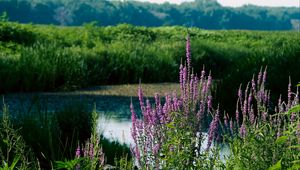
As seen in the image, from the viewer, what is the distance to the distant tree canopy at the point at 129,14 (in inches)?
4673

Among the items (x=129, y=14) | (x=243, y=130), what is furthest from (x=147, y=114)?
(x=129, y=14)

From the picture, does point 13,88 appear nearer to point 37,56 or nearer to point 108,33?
point 37,56

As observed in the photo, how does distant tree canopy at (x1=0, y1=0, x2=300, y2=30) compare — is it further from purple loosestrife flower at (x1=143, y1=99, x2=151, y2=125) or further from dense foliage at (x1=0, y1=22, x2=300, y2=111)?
purple loosestrife flower at (x1=143, y1=99, x2=151, y2=125)

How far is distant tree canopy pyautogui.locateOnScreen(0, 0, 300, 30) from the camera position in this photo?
118688 millimetres

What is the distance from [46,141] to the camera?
731 centimetres

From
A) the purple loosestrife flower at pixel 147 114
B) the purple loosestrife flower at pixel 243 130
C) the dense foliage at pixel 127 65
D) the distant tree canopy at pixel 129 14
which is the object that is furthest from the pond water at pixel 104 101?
the distant tree canopy at pixel 129 14

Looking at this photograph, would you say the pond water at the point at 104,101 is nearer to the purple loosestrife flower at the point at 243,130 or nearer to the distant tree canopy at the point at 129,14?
the purple loosestrife flower at the point at 243,130

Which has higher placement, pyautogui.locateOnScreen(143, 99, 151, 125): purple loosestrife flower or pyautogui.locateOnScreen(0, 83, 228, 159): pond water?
pyautogui.locateOnScreen(143, 99, 151, 125): purple loosestrife flower

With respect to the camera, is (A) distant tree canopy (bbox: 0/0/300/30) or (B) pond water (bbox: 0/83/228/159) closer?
(B) pond water (bbox: 0/83/228/159)

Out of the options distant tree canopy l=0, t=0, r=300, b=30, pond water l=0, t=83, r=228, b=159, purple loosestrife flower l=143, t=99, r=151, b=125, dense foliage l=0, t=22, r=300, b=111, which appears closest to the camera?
purple loosestrife flower l=143, t=99, r=151, b=125

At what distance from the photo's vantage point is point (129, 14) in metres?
151

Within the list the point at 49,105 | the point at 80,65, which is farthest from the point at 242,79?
the point at 80,65

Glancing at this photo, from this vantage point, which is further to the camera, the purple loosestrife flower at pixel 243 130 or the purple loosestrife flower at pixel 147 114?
the purple loosestrife flower at pixel 243 130

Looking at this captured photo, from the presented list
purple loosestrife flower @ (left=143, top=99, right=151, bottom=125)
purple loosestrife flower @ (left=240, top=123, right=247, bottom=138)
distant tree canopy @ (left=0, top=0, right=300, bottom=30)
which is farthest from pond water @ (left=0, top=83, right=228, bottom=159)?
distant tree canopy @ (left=0, top=0, right=300, bottom=30)
